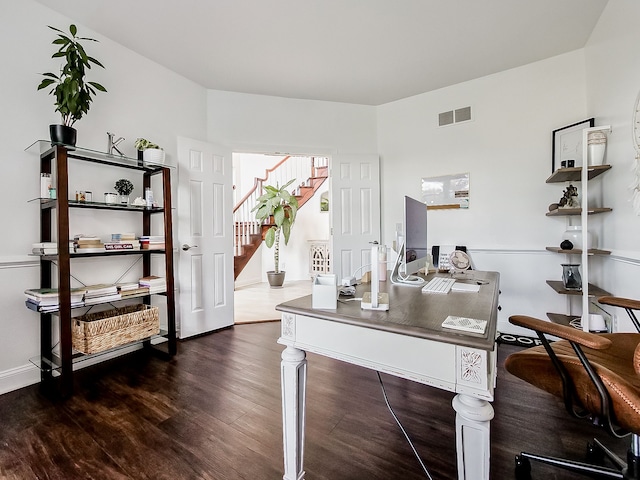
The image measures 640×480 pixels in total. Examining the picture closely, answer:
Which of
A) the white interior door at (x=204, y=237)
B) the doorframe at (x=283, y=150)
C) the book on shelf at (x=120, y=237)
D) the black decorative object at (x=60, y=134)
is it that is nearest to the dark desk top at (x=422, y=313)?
the book on shelf at (x=120, y=237)

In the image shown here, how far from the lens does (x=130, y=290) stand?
2.42 m

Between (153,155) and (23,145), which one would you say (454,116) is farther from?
(23,145)

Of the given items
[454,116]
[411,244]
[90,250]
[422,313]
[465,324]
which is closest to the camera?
[465,324]

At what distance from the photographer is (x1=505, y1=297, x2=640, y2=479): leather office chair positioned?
0.90 meters

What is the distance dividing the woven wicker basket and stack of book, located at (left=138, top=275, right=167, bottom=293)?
178 mm

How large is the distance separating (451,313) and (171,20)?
297 centimetres

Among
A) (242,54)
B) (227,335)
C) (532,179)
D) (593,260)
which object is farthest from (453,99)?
(227,335)

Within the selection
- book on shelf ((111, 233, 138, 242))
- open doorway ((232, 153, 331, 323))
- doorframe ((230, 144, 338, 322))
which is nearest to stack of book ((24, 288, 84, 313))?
book on shelf ((111, 233, 138, 242))

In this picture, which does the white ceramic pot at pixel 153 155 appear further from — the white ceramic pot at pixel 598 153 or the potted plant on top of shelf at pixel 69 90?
the white ceramic pot at pixel 598 153

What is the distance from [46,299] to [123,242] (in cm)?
63

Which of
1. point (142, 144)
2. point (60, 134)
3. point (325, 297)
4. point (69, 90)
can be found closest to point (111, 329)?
point (60, 134)

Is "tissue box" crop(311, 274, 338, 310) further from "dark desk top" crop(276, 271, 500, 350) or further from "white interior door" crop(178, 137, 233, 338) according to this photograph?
"white interior door" crop(178, 137, 233, 338)

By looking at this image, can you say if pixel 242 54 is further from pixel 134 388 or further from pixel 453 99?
pixel 134 388

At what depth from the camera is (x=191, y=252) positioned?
3104mm
